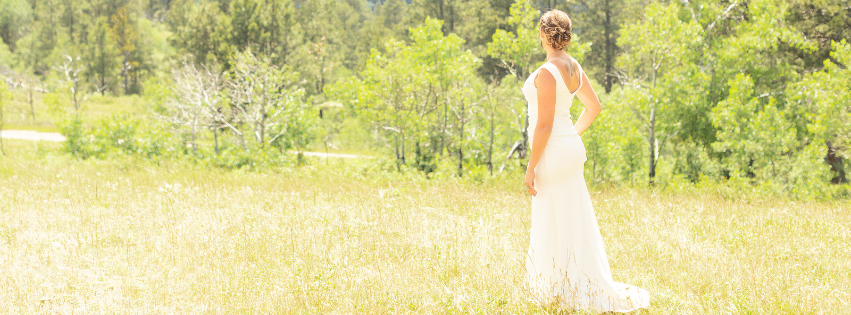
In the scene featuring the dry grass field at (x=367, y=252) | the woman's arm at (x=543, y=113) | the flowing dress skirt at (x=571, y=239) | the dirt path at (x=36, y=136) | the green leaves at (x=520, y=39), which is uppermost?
the green leaves at (x=520, y=39)

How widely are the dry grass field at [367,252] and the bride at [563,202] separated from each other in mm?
239

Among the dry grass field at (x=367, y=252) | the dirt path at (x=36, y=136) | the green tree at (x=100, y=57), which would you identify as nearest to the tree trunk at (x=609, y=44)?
the dirt path at (x=36, y=136)

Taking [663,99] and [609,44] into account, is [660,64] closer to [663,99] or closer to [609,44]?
[663,99]

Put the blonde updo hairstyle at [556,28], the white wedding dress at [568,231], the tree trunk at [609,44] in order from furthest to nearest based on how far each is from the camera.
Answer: the tree trunk at [609,44] < the white wedding dress at [568,231] < the blonde updo hairstyle at [556,28]

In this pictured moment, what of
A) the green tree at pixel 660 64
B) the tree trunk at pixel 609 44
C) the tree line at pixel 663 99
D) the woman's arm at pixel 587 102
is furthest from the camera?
the tree trunk at pixel 609 44

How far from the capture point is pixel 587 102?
12.9 feet

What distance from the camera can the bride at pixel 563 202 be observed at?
3615 millimetres

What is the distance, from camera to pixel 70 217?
21.6ft

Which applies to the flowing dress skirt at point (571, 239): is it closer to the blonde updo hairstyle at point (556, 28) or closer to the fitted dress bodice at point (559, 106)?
the fitted dress bodice at point (559, 106)

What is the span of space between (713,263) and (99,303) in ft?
16.2

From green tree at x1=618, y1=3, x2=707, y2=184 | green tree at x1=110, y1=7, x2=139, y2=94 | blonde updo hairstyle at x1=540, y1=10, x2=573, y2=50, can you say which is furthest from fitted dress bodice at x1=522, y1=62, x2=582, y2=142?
green tree at x1=110, y1=7, x2=139, y2=94

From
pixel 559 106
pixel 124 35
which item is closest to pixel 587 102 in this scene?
pixel 559 106

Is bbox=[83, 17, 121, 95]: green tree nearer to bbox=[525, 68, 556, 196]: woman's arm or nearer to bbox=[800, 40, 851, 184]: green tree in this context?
bbox=[800, 40, 851, 184]: green tree

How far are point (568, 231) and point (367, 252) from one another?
208 cm
